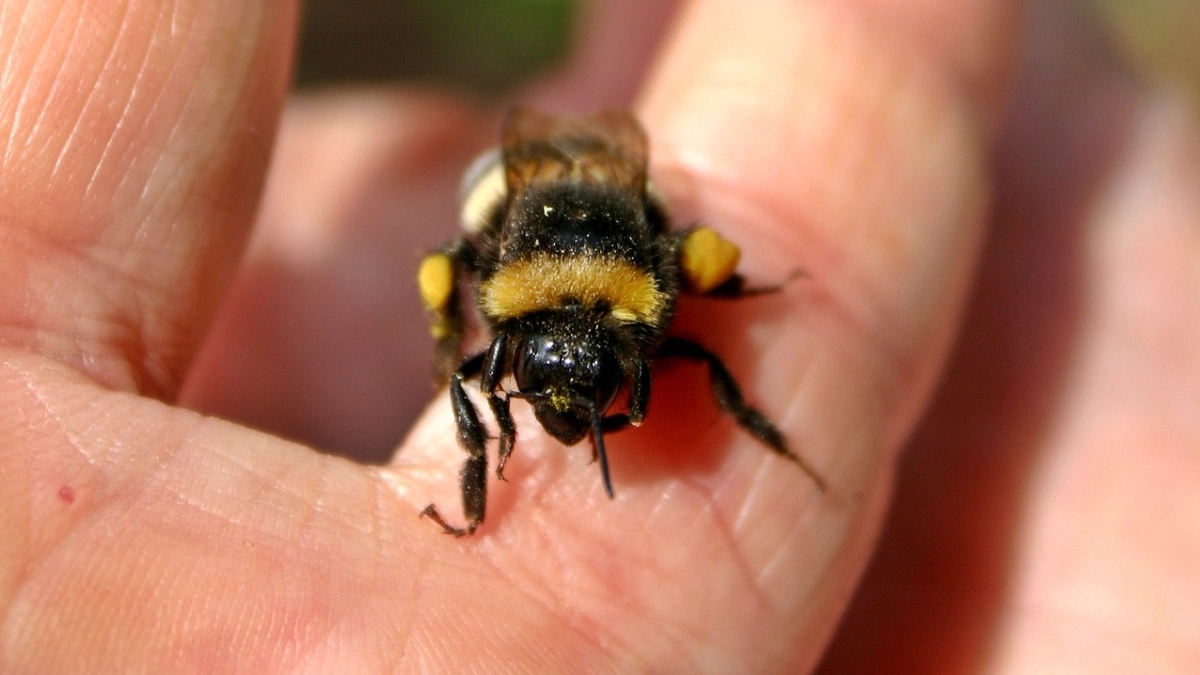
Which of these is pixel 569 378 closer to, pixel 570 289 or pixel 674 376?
pixel 570 289

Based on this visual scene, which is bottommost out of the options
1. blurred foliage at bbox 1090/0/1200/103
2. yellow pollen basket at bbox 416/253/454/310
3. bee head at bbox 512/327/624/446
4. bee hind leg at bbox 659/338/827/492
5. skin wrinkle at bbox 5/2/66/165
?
yellow pollen basket at bbox 416/253/454/310

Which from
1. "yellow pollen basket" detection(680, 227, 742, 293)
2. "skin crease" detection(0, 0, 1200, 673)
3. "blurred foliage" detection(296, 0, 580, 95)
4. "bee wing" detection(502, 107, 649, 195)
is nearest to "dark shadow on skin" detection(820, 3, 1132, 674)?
"skin crease" detection(0, 0, 1200, 673)

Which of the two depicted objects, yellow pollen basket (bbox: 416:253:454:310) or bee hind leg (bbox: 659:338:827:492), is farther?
yellow pollen basket (bbox: 416:253:454:310)

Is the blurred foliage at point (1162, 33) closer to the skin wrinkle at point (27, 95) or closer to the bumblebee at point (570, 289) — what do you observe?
the bumblebee at point (570, 289)

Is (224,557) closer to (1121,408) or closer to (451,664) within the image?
(451,664)

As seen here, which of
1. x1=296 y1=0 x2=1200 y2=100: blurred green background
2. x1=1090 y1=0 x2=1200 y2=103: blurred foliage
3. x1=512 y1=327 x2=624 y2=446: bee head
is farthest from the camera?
x1=296 y1=0 x2=1200 y2=100: blurred green background

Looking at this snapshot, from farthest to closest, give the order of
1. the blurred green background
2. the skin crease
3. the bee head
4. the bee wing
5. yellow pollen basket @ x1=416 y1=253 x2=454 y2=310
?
the blurred green background
the bee wing
yellow pollen basket @ x1=416 y1=253 x2=454 y2=310
the bee head
the skin crease

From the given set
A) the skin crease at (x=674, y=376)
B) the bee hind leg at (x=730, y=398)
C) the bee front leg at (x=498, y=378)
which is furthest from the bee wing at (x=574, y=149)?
the bee front leg at (x=498, y=378)

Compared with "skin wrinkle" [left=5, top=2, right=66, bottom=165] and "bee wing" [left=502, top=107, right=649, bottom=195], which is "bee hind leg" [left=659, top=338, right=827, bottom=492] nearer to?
"bee wing" [left=502, top=107, right=649, bottom=195]

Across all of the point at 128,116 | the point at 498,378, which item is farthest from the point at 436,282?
the point at 128,116
